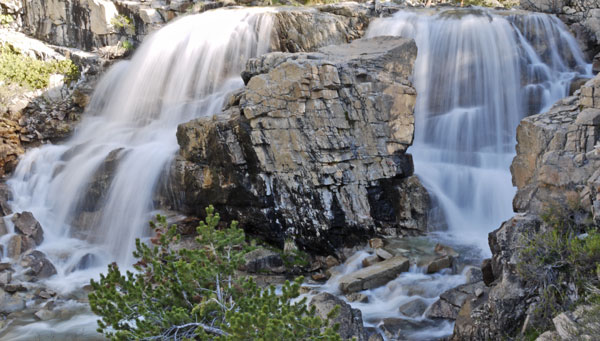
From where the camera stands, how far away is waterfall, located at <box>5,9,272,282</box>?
1323 centimetres

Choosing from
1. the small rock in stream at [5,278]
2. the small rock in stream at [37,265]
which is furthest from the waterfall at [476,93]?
the small rock in stream at [5,278]

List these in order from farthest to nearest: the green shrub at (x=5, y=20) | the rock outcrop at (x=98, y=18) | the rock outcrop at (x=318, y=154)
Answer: the green shrub at (x=5, y=20) < the rock outcrop at (x=98, y=18) < the rock outcrop at (x=318, y=154)

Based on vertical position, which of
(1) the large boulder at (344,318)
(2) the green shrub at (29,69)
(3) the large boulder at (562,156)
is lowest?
(1) the large boulder at (344,318)

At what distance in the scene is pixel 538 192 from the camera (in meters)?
7.99

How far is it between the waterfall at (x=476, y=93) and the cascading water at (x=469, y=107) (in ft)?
0.09

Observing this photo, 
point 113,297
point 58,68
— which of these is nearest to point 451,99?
point 113,297

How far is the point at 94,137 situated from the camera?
54.5ft

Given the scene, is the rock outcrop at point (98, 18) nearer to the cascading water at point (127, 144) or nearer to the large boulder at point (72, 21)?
the large boulder at point (72, 21)

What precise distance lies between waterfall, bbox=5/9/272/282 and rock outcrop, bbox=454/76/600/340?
824 centimetres

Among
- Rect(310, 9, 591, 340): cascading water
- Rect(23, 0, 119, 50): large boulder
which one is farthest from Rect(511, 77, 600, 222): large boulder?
Rect(23, 0, 119, 50): large boulder

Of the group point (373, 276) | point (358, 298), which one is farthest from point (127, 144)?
point (358, 298)

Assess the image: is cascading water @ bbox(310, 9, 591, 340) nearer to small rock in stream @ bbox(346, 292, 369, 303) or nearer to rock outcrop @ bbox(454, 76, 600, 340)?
small rock in stream @ bbox(346, 292, 369, 303)

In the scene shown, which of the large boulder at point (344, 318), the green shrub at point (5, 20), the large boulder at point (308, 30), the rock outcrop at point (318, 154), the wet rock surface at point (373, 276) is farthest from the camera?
the green shrub at point (5, 20)

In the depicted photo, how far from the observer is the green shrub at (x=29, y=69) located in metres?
18.0
